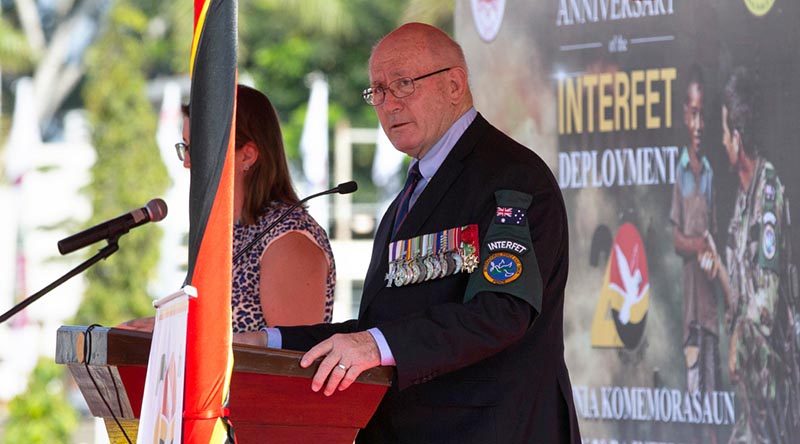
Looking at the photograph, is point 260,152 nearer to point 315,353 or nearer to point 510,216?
point 510,216

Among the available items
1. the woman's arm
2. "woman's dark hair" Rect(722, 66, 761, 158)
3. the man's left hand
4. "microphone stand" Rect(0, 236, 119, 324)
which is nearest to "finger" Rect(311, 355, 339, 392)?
the man's left hand

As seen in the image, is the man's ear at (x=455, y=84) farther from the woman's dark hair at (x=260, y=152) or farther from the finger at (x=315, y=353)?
the finger at (x=315, y=353)

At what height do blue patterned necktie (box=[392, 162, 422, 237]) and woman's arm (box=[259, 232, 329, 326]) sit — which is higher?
blue patterned necktie (box=[392, 162, 422, 237])

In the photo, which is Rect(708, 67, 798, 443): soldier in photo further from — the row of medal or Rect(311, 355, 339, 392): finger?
Rect(311, 355, 339, 392): finger

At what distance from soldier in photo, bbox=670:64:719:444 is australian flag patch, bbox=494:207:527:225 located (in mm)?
1461

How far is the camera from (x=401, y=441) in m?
2.91

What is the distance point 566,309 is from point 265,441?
7.82ft

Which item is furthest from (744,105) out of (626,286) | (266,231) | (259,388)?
(259,388)

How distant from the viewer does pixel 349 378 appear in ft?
7.73

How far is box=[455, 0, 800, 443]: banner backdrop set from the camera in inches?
153

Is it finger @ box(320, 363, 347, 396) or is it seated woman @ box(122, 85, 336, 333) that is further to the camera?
seated woman @ box(122, 85, 336, 333)

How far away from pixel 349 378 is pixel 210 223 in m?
0.42

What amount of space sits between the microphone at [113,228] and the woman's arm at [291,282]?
0.36 metres

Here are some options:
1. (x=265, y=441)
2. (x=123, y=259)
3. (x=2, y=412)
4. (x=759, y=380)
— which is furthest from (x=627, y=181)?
(x=2, y=412)
